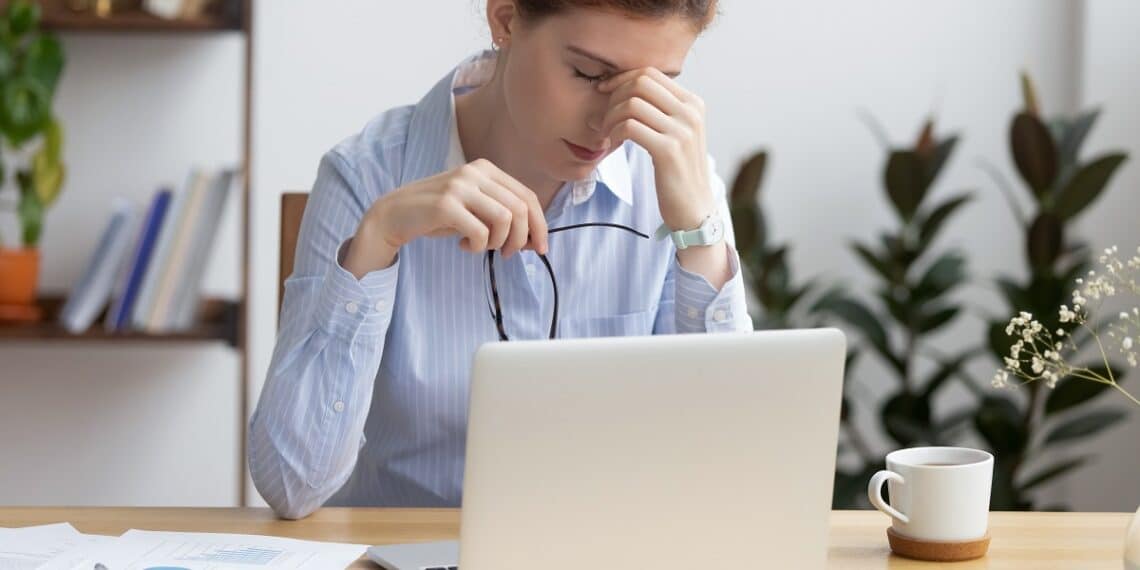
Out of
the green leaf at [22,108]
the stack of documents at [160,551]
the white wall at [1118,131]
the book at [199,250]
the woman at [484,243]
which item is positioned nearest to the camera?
the stack of documents at [160,551]

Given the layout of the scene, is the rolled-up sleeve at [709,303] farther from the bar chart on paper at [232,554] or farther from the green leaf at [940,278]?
the green leaf at [940,278]

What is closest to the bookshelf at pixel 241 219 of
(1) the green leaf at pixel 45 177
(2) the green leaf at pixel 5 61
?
(2) the green leaf at pixel 5 61

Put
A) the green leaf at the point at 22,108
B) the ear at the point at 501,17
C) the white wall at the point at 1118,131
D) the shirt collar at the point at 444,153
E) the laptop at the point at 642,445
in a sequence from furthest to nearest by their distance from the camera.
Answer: the white wall at the point at 1118,131
the green leaf at the point at 22,108
the shirt collar at the point at 444,153
the ear at the point at 501,17
the laptop at the point at 642,445

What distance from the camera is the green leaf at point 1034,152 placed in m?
2.45

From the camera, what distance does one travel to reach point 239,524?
50.3 inches

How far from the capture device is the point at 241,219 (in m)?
2.64

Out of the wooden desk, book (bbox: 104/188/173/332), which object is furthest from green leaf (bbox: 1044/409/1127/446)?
book (bbox: 104/188/173/332)

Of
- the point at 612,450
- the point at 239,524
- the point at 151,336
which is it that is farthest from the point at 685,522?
the point at 151,336

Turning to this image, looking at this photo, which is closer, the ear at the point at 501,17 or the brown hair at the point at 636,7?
the brown hair at the point at 636,7

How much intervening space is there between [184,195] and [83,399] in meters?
0.54

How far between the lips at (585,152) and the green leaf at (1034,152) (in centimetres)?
131

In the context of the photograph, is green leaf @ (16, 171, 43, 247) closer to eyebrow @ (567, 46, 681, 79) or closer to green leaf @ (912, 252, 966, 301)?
eyebrow @ (567, 46, 681, 79)

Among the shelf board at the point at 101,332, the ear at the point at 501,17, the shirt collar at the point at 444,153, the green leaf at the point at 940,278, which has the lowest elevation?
the shelf board at the point at 101,332

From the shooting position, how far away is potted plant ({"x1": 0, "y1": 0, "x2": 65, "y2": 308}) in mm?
2420
